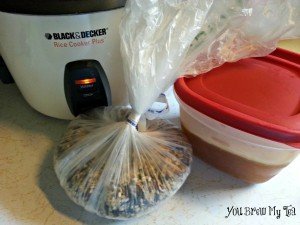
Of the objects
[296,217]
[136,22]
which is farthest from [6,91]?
[296,217]

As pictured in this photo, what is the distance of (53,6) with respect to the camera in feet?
1.37

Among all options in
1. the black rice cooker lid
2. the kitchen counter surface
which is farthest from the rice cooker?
the kitchen counter surface

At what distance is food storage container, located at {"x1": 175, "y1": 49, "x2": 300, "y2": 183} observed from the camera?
41 cm

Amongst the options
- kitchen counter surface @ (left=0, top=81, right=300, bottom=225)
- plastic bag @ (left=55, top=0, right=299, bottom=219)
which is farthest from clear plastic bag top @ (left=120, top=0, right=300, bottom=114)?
kitchen counter surface @ (left=0, top=81, right=300, bottom=225)

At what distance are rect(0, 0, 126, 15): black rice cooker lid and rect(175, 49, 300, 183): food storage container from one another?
172 mm

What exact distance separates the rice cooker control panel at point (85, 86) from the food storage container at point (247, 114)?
0.49 ft

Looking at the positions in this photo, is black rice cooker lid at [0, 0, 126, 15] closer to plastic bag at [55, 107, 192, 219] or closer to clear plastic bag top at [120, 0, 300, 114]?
clear plastic bag top at [120, 0, 300, 114]

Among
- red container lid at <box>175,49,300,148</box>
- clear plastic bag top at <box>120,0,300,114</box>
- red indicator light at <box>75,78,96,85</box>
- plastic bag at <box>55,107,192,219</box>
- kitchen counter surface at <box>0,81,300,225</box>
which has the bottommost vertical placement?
kitchen counter surface at <box>0,81,300,225</box>

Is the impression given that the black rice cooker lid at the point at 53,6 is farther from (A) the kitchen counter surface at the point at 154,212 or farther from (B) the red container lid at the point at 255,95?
(A) the kitchen counter surface at the point at 154,212

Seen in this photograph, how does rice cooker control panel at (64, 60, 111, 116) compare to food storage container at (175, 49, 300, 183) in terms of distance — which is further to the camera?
rice cooker control panel at (64, 60, 111, 116)

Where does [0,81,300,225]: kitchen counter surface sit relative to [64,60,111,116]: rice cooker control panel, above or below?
below

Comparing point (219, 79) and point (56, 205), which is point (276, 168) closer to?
point (219, 79)

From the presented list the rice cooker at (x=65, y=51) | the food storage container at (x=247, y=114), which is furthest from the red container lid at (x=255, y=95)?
the rice cooker at (x=65, y=51)

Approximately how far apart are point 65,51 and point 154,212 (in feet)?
1.00
